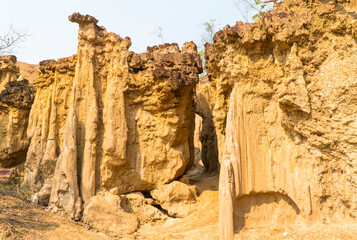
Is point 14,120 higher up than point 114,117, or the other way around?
point 14,120

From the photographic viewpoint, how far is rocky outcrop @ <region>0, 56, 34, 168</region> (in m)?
10.6

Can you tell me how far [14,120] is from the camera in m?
10.6

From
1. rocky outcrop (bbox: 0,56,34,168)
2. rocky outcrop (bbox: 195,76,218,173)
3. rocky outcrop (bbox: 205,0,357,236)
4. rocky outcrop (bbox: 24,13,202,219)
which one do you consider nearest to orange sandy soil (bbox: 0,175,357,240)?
rocky outcrop (bbox: 205,0,357,236)

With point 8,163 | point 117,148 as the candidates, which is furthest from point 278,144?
point 8,163

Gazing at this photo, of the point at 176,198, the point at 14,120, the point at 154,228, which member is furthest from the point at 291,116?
the point at 14,120

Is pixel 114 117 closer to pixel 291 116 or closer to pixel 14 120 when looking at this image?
pixel 291 116

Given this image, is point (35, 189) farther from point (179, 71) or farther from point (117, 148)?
point (179, 71)

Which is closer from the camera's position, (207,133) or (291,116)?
(291,116)

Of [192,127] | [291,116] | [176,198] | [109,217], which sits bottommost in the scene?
[109,217]

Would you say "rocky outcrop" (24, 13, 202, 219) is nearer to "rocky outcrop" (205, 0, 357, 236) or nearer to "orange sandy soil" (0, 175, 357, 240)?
"orange sandy soil" (0, 175, 357, 240)

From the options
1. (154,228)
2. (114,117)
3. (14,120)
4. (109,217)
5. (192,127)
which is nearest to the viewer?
(109,217)

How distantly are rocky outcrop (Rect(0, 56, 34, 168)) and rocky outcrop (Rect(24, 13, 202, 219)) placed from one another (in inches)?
82.4

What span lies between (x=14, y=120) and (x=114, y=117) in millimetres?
4515

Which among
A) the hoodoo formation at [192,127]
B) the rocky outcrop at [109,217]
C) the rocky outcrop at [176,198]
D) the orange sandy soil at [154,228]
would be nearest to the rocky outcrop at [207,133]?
the hoodoo formation at [192,127]
